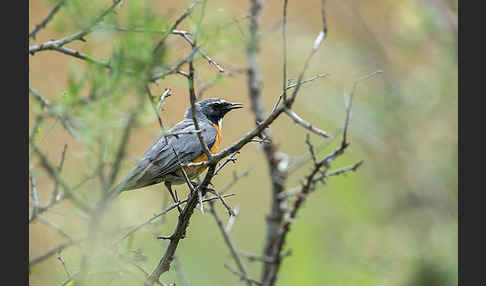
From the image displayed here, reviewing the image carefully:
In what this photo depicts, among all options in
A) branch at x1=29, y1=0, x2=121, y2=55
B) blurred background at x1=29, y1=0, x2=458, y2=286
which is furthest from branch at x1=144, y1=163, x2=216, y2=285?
blurred background at x1=29, y1=0, x2=458, y2=286

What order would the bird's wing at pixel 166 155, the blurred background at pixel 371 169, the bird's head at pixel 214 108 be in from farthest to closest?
the blurred background at pixel 371 169 → the bird's head at pixel 214 108 → the bird's wing at pixel 166 155

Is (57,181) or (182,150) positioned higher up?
(182,150)

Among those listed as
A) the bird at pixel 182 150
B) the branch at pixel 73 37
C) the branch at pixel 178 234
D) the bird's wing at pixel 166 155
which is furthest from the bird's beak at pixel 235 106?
the branch at pixel 73 37

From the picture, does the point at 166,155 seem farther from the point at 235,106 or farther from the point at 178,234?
the point at 178,234

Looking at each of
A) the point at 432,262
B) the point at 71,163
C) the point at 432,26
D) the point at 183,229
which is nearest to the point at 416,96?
the point at 432,26

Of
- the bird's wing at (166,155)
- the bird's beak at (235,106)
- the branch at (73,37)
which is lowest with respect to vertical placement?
the branch at (73,37)

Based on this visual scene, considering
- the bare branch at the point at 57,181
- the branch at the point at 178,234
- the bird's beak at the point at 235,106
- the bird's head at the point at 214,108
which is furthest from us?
the bird's head at the point at 214,108

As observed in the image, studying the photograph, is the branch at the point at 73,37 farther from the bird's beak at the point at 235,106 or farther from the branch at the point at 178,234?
the bird's beak at the point at 235,106

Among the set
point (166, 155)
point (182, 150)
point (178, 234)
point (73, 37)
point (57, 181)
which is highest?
point (182, 150)

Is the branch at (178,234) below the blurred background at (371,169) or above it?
below

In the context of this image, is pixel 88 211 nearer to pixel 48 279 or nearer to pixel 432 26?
pixel 48 279

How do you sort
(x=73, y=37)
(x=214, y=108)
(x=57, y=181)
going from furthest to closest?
(x=214, y=108) < (x=73, y=37) < (x=57, y=181)

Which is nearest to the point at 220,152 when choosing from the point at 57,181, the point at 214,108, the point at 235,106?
the point at 57,181

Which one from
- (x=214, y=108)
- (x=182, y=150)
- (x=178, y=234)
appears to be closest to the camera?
(x=178, y=234)
